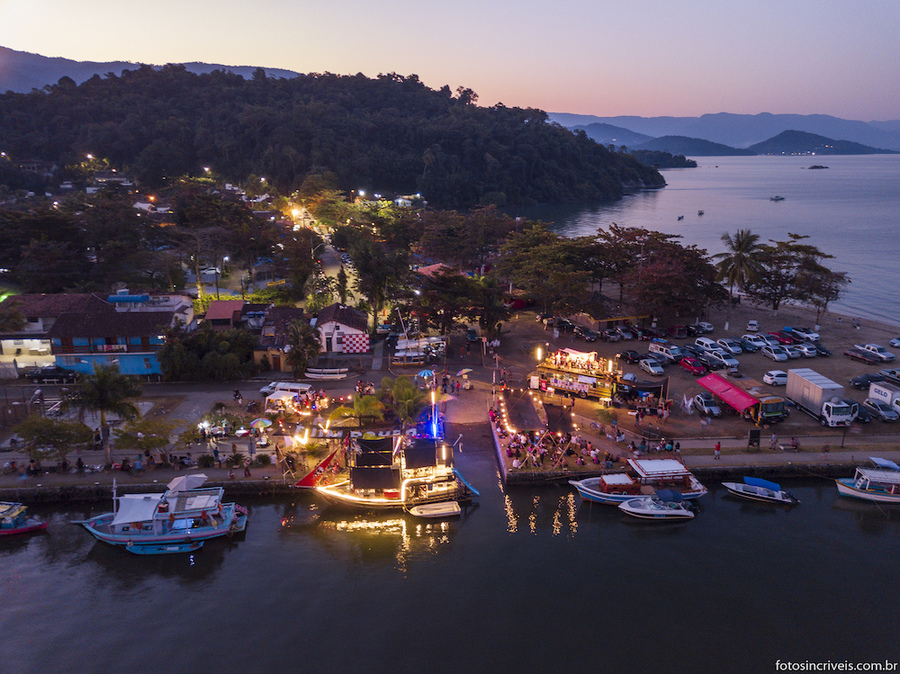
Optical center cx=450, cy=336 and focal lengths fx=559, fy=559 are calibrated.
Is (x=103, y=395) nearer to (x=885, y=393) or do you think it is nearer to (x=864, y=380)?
(x=885, y=393)

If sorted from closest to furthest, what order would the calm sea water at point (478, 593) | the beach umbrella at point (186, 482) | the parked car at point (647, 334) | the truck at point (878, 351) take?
the calm sea water at point (478, 593)
the beach umbrella at point (186, 482)
the truck at point (878, 351)
the parked car at point (647, 334)

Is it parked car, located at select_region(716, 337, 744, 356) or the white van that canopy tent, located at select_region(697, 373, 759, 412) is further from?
parked car, located at select_region(716, 337, 744, 356)

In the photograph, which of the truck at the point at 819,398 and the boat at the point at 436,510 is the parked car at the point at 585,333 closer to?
the truck at the point at 819,398

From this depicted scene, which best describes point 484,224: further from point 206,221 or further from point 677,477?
point 677,477

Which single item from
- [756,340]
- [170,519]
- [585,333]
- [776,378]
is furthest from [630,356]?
[170,519]

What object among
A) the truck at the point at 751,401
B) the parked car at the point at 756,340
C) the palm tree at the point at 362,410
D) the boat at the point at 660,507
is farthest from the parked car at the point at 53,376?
the parked car at the point at 756,340

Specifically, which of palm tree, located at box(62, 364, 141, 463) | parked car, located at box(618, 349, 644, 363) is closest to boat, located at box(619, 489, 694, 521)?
parked car, located at box(618, 349, 644, 363)

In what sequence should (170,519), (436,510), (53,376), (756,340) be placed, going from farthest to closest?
(756,340) → (53,376) → (436,510) → (170,519)
